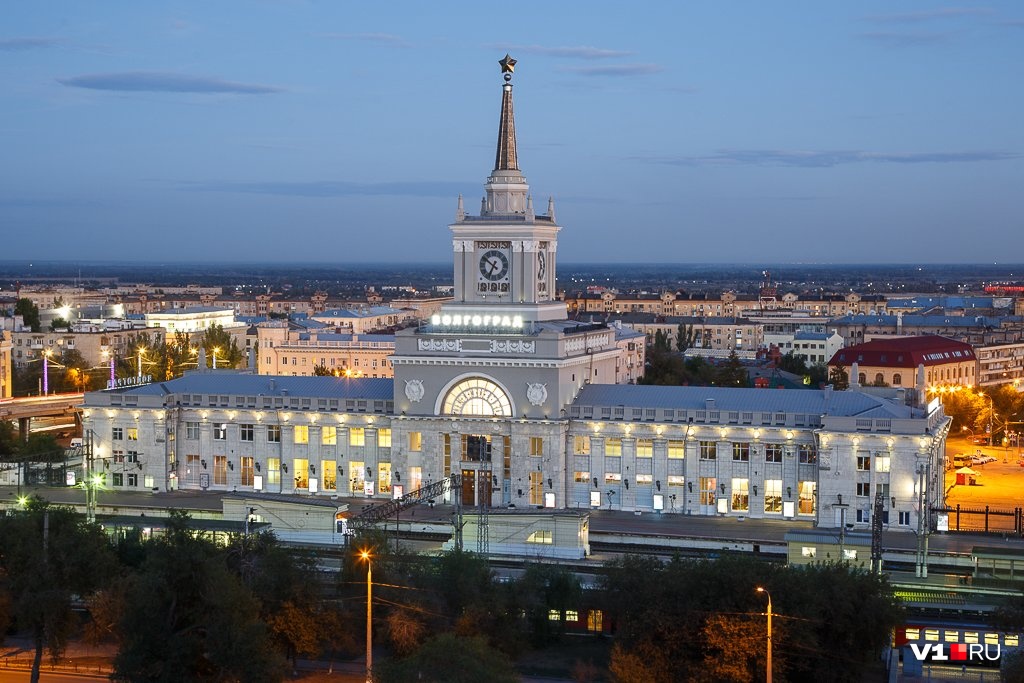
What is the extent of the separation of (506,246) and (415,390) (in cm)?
1085

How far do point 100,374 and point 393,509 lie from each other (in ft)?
332

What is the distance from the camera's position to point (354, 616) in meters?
60.8

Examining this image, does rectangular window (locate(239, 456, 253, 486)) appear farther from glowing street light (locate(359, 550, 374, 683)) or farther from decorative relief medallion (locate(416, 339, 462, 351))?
glowing street light (locate(359, 550, 374, 683))

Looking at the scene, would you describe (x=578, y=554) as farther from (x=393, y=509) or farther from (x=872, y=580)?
(x=872, y=580)

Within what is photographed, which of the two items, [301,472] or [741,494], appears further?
[301,472]

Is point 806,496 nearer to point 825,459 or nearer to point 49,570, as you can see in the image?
point 825,459

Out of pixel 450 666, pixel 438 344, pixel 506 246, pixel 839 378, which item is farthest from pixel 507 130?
pixel 839 378

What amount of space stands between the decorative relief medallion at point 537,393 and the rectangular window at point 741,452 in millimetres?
10989

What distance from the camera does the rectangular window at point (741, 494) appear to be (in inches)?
3332

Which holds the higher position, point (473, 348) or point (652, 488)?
point (473, 348)

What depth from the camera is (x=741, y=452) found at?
84.7m

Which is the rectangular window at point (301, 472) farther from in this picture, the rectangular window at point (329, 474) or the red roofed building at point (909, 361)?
the red roofed building at point (909, 361)

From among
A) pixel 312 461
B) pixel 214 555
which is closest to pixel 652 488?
pixel 312 461

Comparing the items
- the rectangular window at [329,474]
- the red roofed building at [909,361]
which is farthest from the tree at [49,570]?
the red roofed building at [909,361]
